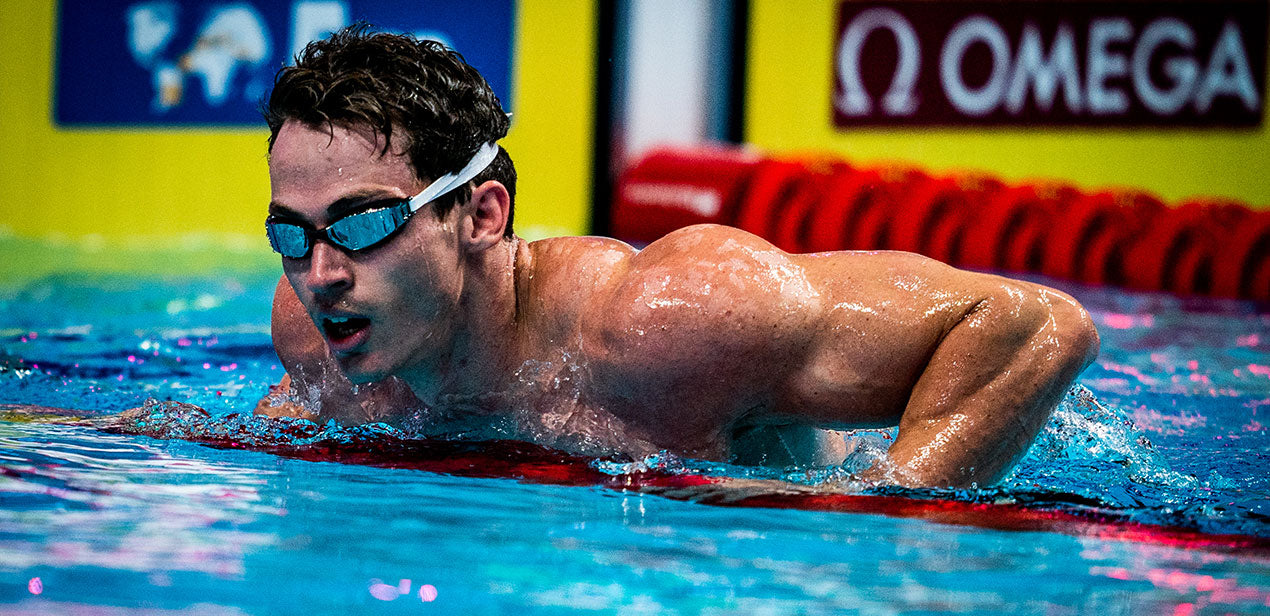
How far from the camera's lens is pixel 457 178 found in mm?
2379

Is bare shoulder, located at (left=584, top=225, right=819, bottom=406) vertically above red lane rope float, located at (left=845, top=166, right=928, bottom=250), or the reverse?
bare shoulder, located at (left=584, top=225, right=819, bottom=406)

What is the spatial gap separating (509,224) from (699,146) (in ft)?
21.7

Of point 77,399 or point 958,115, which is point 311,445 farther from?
point 958,115

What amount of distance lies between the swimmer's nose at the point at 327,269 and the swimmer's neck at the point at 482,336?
9.3 inches

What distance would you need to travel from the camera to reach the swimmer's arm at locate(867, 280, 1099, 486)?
221 centimetres

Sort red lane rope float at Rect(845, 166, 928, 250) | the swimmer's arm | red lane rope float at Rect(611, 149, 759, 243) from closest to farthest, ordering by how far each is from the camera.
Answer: the swimmer's arm → red lane rope float at Rect(845, 166, 928, 250) → red lane rope float at Rect(611, 149, 759, 243)

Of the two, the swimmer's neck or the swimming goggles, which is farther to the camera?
the swimmer's neck

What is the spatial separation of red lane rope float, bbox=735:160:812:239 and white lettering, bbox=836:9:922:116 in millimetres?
936

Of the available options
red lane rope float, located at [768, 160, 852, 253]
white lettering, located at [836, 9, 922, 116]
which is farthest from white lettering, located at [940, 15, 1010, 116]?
red lane rope float, located at [768, 160, 852, 253]

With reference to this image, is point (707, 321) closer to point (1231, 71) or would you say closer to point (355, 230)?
point (355, 230)

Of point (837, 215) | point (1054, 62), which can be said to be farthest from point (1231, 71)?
point (837, 215)

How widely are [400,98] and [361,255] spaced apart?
0.28m

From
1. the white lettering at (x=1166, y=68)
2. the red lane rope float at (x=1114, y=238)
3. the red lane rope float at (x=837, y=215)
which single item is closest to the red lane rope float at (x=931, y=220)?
the red lane rope float at (x=837, y=215)

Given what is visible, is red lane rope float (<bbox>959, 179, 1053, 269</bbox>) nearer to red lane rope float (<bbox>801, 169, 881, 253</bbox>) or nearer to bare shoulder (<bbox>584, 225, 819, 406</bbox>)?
red lane rope float (<bbox>801, 169, 881, 253</bbox>)
